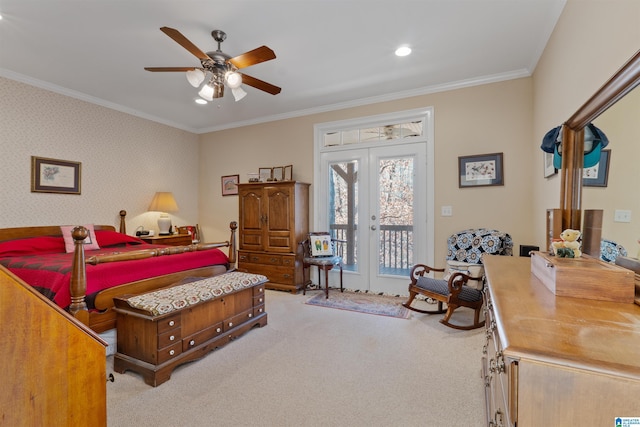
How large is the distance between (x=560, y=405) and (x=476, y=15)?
9.18ft

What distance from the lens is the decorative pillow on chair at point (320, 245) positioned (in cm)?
423

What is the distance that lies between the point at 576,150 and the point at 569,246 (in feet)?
2.06

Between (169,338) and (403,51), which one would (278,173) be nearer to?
(403,51)

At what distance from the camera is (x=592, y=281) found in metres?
1.02

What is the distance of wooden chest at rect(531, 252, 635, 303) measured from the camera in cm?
98

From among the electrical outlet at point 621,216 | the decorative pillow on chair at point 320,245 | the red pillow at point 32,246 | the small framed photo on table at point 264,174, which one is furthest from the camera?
the small framed photo on table at point 264,174

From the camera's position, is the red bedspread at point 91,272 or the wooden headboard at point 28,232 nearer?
the red bedspread at point 91,272

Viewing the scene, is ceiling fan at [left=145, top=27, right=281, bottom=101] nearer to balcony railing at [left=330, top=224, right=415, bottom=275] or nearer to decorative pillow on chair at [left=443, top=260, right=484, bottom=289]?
balcony railing at [left=330, top=224, right=415, bottom=275]

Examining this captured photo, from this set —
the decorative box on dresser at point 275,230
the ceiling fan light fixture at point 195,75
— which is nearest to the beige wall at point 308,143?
the decorative box on dresser at point 275,230

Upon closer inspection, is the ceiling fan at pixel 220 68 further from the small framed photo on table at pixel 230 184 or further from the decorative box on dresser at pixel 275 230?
the small framed photo on table at pixel 230 184

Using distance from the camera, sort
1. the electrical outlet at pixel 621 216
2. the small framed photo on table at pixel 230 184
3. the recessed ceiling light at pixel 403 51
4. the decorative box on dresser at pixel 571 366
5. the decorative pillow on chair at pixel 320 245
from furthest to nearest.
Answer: the small framed photo on table at pixel 230 184 < the decorative pillow on chair at pixel 320 245 < the recessed ceiling light at pixel 403 51 < the electrical outlet at pixel 621 216 < the decorative box on dresser at pixel 571 366

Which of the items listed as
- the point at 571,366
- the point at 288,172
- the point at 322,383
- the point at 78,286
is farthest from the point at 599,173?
the point at 288,172

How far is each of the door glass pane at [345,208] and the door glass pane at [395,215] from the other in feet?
1.25

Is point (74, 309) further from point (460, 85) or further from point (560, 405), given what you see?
point (460, 85)
